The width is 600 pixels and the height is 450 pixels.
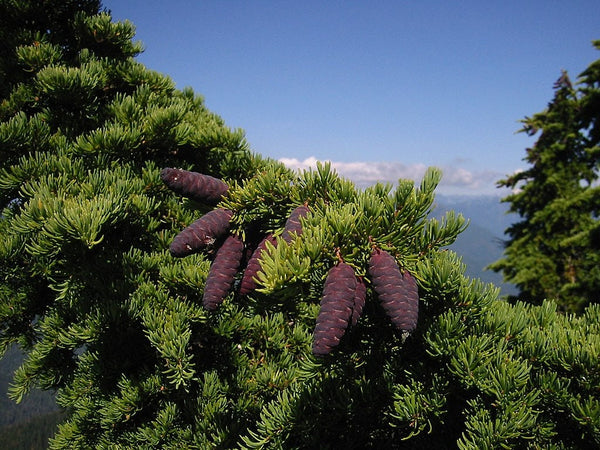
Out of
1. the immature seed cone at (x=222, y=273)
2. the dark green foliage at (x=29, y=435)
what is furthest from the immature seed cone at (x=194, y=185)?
the dark green foliage at (x=29, y=435)

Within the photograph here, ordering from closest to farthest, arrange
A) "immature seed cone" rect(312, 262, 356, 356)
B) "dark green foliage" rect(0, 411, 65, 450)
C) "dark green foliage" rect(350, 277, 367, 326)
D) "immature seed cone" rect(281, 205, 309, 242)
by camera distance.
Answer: "immature seed cone" rect(312, 262, 356, 356)
"dark green foliage" rect(350, 277, 367, 326)
"immature seed cone" rect(281, 205, 309, 242)
"dark green foliage" rect(0, 411, 65, 450)

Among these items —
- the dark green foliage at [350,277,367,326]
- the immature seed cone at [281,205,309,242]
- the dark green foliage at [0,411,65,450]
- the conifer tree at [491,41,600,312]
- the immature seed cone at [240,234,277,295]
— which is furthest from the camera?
the dark green foliage at [0,411,65,450]

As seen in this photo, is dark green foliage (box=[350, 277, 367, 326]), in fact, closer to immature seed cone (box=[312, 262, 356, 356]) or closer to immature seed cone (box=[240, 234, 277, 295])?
immature seed cone (box=[312, 262, 356, 356])

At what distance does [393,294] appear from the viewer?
1046 millimetres

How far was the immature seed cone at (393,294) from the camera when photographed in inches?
40.2

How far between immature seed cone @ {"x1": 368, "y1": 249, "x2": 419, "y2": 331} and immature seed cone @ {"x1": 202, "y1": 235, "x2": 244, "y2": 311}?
1.67 ft

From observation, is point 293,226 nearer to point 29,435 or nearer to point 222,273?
point 222,273

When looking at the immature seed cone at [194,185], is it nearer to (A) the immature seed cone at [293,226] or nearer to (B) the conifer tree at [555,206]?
(A) the immature seed cone at [293,226]

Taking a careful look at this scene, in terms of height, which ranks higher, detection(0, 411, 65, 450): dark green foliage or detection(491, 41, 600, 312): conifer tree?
detection(491, 41, 600, 312): conifer tree

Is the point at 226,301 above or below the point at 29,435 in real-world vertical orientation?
above

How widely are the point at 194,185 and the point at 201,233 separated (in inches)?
10.8

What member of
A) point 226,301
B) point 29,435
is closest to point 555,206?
point 226,301

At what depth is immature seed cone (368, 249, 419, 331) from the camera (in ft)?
3.35

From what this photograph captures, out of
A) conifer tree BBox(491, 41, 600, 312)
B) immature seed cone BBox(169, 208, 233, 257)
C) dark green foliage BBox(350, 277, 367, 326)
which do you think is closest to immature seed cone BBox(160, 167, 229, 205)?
immature seed cone BBox(169, 208, 233, 257)
